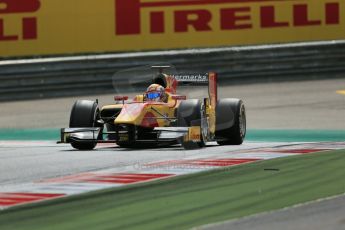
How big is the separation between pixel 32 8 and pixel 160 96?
9.16 m

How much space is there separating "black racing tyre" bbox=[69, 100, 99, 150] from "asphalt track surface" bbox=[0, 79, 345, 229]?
0.76 ft

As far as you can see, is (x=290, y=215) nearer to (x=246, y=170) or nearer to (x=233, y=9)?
(x=246, y=170)

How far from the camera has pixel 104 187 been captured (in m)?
10.9

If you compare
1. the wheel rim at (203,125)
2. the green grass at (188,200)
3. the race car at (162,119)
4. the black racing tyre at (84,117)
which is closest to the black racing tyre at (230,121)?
the race car at (162,119)

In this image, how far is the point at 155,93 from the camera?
1565cm

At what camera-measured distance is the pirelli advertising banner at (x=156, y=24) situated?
24047 mm

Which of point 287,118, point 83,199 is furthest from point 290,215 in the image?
point 287,118

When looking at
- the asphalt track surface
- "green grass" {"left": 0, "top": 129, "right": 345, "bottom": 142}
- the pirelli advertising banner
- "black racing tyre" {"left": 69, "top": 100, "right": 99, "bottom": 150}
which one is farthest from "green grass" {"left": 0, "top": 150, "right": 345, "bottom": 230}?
the pirelli advertising banner

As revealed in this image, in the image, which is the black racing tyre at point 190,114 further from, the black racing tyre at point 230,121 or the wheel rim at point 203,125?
the black racing tyre at point 230,121

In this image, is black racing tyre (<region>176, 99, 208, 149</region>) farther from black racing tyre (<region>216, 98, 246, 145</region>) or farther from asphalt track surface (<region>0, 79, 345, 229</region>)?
black racing tyre (<region>216, 98, 246, 145</region>)

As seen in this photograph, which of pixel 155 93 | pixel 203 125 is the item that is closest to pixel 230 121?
pixel 203 125

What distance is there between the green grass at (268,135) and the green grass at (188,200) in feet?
16.3

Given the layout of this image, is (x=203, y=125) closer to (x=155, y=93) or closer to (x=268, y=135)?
(x=155, y=93)

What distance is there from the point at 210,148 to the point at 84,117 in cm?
184
